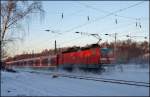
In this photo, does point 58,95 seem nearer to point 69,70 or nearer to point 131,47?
point 131,47

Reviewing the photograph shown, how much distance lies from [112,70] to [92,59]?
16.7ft

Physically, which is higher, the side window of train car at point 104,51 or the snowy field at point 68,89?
the side window of train car at point 104,51

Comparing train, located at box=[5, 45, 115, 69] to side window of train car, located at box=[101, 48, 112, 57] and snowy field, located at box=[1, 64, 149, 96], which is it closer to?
Answer: side window of train car, located at box=[101, 48, 112, 57]

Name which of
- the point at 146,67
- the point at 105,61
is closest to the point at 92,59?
the point at 105,61

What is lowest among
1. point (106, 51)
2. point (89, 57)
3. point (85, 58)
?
point (85, 58)

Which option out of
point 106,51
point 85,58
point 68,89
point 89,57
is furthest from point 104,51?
point 68,89

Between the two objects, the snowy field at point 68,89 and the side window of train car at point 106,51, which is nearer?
the snowy field at point 68,89

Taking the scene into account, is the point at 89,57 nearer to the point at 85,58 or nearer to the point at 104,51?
the point at 85,58

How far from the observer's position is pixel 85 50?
34312 millimetres

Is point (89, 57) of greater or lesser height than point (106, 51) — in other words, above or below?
below

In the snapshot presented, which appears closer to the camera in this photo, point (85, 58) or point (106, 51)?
point (106, 51)

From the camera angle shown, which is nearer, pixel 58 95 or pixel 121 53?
pixel 58 95

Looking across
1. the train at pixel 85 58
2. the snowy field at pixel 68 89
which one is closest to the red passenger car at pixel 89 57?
the train at pixel 85 58

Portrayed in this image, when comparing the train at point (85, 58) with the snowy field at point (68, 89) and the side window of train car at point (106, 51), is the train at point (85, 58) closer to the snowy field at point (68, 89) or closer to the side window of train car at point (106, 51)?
the side window of train car at point (106, 51)
